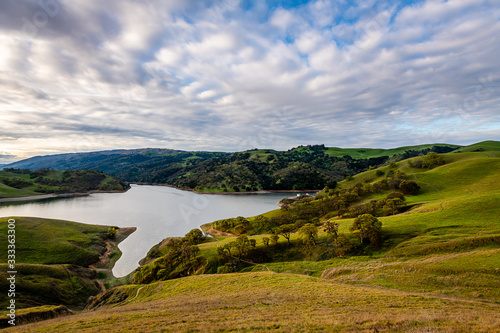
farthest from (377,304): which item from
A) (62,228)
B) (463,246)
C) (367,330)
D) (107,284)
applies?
(62,228)

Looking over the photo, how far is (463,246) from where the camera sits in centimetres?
2770

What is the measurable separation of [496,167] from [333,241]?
248ft

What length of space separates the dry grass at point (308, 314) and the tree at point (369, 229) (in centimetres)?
1688

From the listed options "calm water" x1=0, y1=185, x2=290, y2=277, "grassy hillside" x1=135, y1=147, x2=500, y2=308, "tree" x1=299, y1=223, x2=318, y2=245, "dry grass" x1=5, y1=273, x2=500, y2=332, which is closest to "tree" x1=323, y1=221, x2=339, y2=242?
"grassy hillside" x1=135, y1=147, x2=500, y2=308

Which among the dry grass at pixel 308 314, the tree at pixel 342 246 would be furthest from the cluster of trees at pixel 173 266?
the tree at pixel 342 246

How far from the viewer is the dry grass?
44.4ft

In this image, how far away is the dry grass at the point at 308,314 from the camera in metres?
13.5

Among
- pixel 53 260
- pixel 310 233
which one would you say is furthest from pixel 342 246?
pixel 53 260

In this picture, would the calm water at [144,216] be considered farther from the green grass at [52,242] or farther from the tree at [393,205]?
the tree at [393,205]

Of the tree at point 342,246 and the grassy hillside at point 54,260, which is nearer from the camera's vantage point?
the grassy hillside at point 54,260

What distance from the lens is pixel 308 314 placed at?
656 inches

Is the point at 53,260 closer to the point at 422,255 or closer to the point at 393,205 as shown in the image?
the point at 422,255

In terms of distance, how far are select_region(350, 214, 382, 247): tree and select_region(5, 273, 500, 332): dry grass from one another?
16881 mm

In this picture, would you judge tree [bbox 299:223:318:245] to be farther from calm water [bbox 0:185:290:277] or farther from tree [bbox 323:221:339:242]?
calm water [bbox 0:185:290:277]
